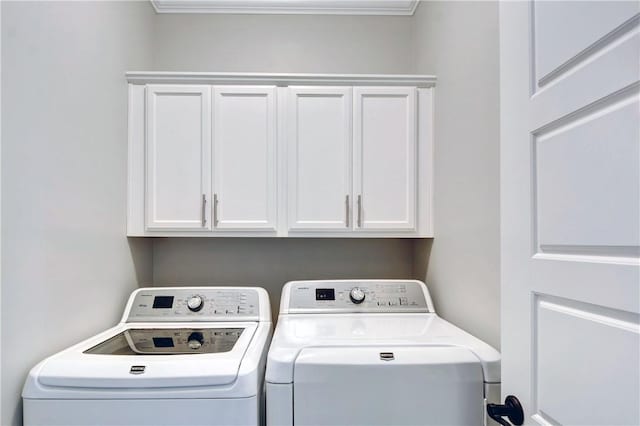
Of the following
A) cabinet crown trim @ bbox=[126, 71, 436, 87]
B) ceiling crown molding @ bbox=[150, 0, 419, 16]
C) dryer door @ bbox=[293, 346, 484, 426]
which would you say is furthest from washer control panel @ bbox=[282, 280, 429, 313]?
ceiling crown molding @ bbox=[150, 0, 419, 16]

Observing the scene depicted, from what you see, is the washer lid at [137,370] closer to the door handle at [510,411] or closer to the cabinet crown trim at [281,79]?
the door handle at [510,411]

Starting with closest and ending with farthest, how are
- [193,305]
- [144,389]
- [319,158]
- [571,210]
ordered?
[571,210], [144,389], [193,305], [319,158]

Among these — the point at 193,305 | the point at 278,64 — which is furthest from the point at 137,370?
the point at 278,64

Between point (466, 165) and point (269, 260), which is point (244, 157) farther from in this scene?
point (466, 165)

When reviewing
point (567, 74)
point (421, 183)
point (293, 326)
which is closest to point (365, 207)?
point (421, 183)

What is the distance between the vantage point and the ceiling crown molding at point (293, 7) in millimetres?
2291

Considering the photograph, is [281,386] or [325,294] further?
[325,294]

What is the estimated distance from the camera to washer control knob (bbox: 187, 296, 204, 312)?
190 centimetres

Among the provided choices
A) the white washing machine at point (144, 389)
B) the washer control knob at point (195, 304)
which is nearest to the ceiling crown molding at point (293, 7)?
the washer control knob at point (195, 304)

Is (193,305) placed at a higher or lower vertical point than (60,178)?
lower

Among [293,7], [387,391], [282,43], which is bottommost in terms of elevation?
[387,391]

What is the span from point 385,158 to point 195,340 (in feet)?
3.87

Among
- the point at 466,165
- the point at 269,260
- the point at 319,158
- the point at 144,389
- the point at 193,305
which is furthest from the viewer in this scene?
the point at 269,260

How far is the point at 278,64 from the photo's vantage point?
2.35 m
